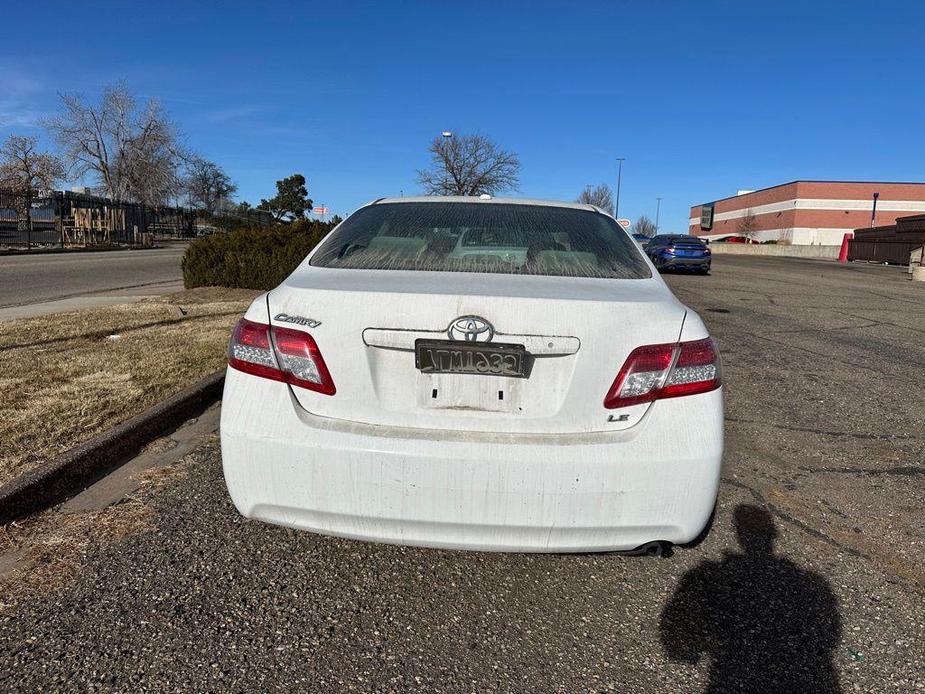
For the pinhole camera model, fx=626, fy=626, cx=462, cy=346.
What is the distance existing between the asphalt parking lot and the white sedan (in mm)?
367

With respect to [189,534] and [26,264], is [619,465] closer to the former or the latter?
[189,534]

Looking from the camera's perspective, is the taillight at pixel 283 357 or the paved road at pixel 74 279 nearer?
the taillight at pixel 283 357

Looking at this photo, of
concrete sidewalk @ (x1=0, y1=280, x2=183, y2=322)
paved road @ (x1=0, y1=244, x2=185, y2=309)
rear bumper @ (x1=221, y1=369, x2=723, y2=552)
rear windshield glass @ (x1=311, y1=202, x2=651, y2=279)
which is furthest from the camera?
paved road @ (x1=0, y1=244, x2=185, y2=309)

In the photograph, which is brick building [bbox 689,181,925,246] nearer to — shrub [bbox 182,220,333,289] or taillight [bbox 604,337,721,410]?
shrub [bbox 182,220,333,289]

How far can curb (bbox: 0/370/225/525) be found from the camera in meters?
2.89

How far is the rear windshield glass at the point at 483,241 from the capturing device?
8.39 ft

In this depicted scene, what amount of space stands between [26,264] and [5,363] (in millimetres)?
16271

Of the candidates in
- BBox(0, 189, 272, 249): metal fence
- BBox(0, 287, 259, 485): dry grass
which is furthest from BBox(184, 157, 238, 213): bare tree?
BBox(0, 287, 259, 485): dry grass

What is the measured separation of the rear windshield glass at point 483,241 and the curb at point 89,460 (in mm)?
1727

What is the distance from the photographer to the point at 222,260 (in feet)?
37.9

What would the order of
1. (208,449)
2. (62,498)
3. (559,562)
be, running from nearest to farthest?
(559,562)
(62,498)
(208,449)

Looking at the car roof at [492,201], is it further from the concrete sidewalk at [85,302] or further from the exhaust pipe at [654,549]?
the concrete sidewalk at [85,302]

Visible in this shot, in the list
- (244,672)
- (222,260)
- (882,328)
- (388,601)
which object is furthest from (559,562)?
(222,260)

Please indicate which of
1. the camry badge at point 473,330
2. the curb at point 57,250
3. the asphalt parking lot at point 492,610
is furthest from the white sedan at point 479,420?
the curb at point 57,250
